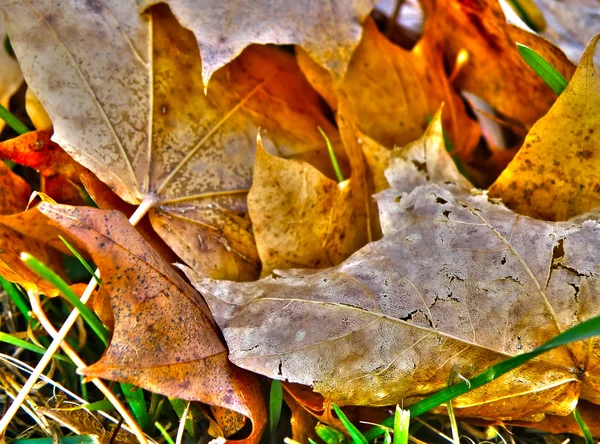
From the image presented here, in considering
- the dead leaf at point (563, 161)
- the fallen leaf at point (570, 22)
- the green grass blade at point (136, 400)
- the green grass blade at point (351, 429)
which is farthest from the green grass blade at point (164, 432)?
the fallen leaf at point (570, 22)

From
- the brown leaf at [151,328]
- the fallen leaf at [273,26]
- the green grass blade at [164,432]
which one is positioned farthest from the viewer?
the fallen leaf at [273,26]

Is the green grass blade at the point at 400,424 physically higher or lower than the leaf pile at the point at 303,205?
lower

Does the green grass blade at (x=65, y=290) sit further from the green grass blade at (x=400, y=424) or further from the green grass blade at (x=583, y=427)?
the green grass blade at (x=583, y=427)

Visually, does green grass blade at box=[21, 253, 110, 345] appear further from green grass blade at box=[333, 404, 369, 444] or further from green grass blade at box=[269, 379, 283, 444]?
green grass blade at box=[333, 404, 369, 444]

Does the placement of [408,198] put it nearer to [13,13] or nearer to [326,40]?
[326,40]

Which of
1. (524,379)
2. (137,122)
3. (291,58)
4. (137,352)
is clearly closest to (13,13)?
(137,122)

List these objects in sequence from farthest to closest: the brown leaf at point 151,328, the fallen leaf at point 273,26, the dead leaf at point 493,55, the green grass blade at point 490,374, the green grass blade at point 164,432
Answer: the dead leaf at point 493,55 < the fallen leaf at point 273,26 < the green grass blade at point 164,432 < the brown leaf at point 151,328 < the green grass blade at point 490,374

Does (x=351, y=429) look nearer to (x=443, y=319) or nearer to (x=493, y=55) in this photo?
(x=443, y=319)
